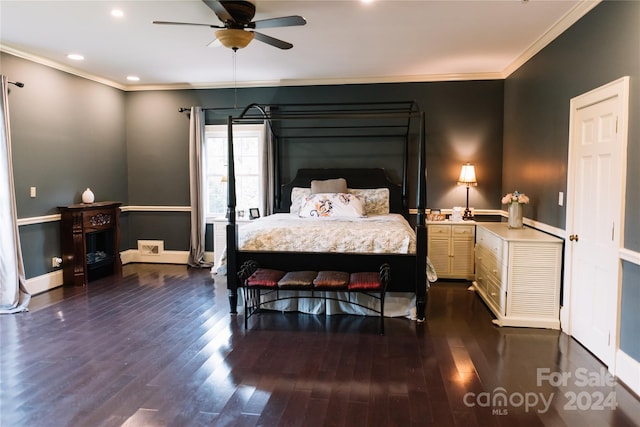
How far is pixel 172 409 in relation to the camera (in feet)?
7.78

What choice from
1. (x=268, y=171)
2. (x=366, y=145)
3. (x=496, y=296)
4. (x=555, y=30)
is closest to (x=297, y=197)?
(x=268, y=171)

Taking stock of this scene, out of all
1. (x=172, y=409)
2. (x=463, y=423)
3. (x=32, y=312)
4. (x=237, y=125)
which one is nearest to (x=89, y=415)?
(x=172, y=409)

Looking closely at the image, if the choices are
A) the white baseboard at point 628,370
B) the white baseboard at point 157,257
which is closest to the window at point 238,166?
the white baseboard at point 157,257

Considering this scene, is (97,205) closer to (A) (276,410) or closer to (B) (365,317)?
(B) (365,317)

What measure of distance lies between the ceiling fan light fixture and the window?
275cm

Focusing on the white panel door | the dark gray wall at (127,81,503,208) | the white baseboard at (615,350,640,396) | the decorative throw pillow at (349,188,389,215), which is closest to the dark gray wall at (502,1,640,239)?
the white panel door

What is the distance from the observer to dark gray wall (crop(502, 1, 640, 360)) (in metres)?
2.65

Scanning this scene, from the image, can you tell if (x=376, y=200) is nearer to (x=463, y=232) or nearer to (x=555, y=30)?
(x=463, y=232)

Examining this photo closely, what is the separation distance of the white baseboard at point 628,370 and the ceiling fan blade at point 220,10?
368cm

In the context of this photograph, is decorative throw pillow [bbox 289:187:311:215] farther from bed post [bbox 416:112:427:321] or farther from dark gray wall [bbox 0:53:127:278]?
dark gray wall [bbox 0:53:127:278]

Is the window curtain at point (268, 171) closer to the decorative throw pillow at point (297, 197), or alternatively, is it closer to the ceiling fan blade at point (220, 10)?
the decorative throw pillow at point (297, 197)

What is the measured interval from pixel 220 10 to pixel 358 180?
3.20m

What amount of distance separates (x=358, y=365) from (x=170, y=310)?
2.18 m

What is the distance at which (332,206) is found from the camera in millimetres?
5176
